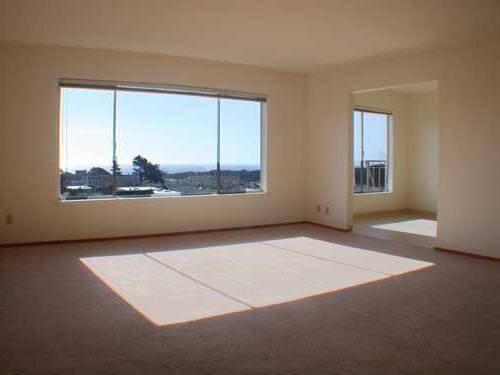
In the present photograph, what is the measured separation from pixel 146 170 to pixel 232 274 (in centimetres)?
267

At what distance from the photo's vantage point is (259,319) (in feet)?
9.31

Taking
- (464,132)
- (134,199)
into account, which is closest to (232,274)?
(134,199)

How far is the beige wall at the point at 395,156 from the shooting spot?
27.6 feet

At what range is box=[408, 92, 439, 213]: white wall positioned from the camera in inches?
339

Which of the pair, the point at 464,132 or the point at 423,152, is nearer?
the point at 464,132

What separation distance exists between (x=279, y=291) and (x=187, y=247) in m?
2.02

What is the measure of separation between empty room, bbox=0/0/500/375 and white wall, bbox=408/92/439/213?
628mm

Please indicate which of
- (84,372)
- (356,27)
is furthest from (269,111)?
(84,372)

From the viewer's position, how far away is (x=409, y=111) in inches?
358

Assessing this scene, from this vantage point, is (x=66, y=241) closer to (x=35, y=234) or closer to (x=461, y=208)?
(x=35, y=234)

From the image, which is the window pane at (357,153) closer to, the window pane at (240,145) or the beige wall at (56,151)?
the beige wall at (56,151)

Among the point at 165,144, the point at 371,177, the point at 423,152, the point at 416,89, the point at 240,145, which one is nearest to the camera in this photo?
the point at 165,144

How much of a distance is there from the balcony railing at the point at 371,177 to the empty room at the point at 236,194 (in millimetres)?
337

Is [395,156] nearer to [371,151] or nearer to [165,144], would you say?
[371,151]
